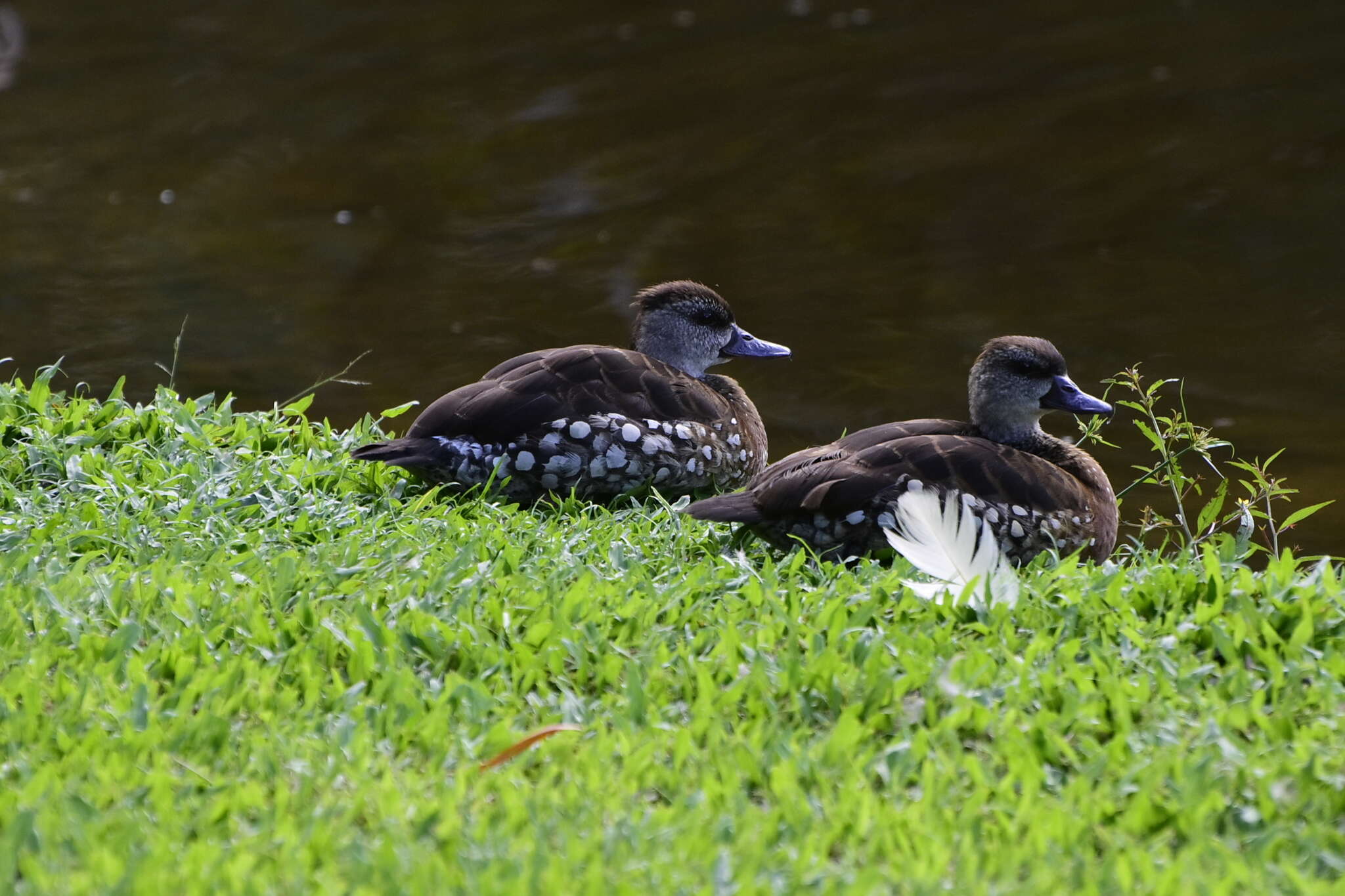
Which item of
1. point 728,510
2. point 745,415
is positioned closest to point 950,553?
point 728,510

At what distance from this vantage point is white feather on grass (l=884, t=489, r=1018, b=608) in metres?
4.44

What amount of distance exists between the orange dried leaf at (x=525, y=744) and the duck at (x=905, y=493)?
1505 millimetres

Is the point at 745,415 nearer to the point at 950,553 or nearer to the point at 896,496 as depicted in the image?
the point at 896,496

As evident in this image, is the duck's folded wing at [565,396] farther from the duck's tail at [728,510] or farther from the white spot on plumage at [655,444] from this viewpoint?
the duck's tail at [728,510]

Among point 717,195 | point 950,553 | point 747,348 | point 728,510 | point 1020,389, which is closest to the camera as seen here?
point 950,553

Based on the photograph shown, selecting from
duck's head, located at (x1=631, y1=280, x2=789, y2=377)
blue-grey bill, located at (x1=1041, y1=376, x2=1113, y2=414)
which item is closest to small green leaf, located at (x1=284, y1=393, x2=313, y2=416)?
duck's head, located at (x1=631, y1=280, x2=789, y2=377)

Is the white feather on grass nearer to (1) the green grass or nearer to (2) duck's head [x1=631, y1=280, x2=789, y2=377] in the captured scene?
(1) the green grass

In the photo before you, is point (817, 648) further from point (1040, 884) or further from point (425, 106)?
point (425, 106)

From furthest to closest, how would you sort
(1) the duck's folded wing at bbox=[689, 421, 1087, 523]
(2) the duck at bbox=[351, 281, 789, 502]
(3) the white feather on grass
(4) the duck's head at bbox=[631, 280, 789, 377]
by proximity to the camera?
(4) the duck's head at bbox=[631, 280, 789, 377] < (2) the duck at bbox=[351, 281, 789, 502] < (1) the duck's folded wing at bbox=[689, 421, 1087, 523] < (3) the white feather on grass

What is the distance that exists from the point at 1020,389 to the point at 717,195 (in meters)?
6.69

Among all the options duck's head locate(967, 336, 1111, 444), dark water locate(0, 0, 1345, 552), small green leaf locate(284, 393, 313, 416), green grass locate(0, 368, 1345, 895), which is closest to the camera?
green grass locate(0, 368, 1345, 895)

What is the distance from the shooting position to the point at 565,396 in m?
5.92

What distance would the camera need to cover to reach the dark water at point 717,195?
30.5 feet

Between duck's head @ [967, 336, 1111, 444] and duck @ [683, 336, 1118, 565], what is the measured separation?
0.64 feet
